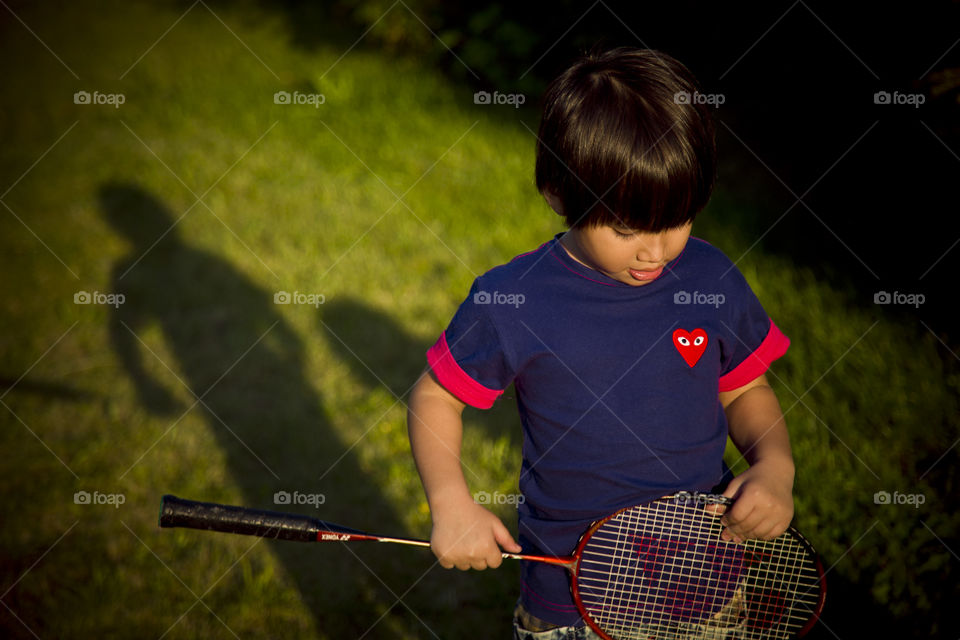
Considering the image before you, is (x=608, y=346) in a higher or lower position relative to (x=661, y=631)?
higher

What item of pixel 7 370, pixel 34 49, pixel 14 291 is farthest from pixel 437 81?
pixel 34 49

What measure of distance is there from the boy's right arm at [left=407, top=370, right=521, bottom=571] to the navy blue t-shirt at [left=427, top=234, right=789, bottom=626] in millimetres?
65

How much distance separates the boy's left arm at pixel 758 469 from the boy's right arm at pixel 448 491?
0.50 meters

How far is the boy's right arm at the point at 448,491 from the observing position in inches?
60.9

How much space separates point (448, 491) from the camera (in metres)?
1.60

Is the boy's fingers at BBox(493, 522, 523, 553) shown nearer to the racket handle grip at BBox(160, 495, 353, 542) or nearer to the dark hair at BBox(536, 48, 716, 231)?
the racket handle grip at BBox(160, 495, 353, 542)

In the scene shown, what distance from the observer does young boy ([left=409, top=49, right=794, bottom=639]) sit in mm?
1484

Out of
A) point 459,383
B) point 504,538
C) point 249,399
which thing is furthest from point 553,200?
point 249,399

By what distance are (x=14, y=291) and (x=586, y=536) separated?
5.06m

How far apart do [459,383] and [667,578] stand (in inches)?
28.1

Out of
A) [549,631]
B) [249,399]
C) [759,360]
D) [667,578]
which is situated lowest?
[249,399]

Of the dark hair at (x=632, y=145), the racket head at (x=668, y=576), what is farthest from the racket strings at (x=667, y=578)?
the dark hair at (x=632, y=145)

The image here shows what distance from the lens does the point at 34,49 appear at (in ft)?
32.4

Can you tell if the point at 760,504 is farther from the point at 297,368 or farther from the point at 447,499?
the point at 297,368
